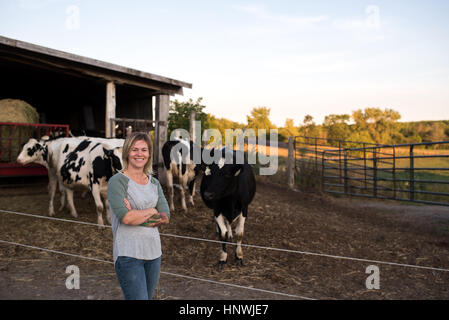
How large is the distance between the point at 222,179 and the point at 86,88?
9476 millimetres

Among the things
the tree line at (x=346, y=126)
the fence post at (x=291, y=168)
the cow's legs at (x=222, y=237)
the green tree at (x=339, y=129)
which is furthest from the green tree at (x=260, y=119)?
the cow's legs at (x=222, y=237)

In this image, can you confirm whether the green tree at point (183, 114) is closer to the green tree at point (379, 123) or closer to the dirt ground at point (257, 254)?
the dirt ground at point (257, 254)

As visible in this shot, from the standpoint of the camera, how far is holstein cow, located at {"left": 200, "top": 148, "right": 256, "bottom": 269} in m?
4.71

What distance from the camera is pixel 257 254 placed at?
5.40 m

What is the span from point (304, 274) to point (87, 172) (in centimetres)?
447

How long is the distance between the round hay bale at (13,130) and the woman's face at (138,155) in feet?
24.7

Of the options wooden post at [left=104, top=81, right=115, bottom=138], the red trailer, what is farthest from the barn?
the red trailer

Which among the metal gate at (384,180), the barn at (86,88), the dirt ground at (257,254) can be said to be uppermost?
the barn at (86,88)

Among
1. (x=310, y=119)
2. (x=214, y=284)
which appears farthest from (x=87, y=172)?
(x=310, y=119)

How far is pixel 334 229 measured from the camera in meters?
7.12

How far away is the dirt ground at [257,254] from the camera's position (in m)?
3.99

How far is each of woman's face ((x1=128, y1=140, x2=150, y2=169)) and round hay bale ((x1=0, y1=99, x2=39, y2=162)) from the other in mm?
7534

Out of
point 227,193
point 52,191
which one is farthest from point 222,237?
A: point 52,191
